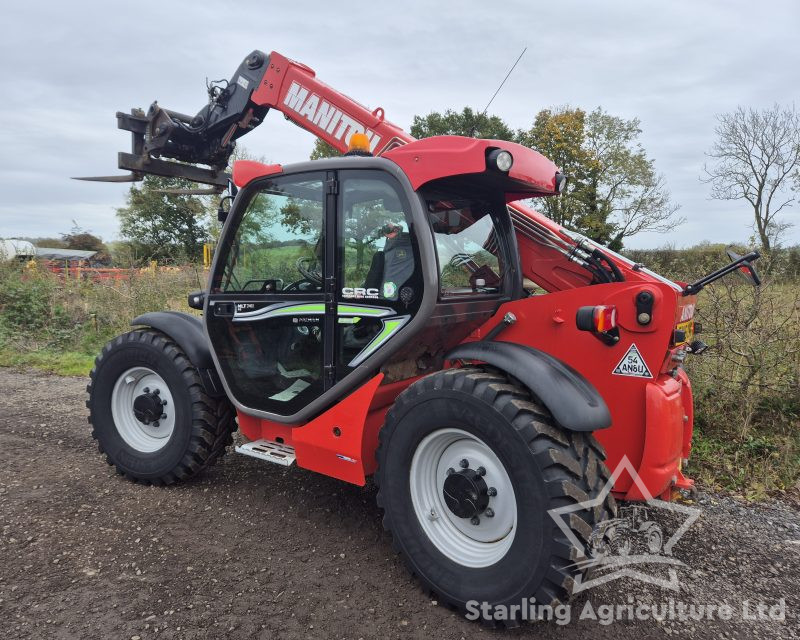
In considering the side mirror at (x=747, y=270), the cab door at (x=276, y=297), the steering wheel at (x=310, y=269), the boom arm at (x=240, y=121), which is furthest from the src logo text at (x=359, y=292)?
the side mirror at (x=747, y=270)

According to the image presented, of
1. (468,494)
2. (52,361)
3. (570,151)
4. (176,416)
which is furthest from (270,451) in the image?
(570,151)

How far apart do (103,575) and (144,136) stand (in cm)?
337

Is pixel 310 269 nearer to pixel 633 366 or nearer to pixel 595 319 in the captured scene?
pixel 595 319

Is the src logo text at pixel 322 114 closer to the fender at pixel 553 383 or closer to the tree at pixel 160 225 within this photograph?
the fender at pixel 553 383

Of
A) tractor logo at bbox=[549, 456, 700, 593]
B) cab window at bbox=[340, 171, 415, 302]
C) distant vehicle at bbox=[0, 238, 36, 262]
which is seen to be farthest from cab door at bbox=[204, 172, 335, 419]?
distant vehicle at bbox=[0, 238, 36, 262]

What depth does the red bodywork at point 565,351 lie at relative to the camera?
107 inches

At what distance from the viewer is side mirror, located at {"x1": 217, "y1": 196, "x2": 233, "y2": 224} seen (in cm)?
373

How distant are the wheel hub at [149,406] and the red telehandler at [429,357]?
0.4 inches

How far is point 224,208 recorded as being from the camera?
12.4 ft

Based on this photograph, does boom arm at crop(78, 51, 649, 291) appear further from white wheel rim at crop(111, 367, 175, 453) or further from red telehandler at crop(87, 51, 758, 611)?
white wheel rim at crop(111, 367, 175, 453)

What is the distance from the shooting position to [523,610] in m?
2.33

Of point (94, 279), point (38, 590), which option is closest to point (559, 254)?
point (38, 590)

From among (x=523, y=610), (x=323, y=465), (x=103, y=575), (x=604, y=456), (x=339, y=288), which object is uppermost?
(x=339, y=288)

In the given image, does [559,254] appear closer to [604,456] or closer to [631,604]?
[604,456]
